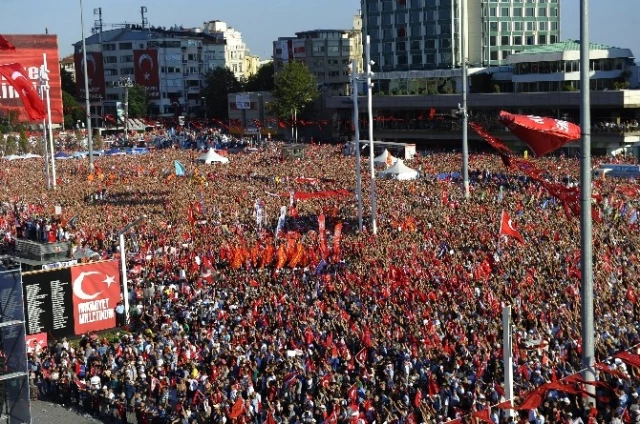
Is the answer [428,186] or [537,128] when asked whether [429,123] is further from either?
[537,128]

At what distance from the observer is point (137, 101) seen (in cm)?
10031

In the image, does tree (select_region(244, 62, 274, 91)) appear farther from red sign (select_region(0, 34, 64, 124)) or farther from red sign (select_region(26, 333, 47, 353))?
red sign (select_region(26, 333, 47, 353))

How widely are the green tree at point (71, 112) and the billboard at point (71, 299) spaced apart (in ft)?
250

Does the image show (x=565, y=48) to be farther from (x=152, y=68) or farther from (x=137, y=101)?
(x=152, y=68)

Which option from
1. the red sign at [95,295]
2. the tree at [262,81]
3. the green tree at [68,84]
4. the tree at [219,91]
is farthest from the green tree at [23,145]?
the red sign at [95,295]

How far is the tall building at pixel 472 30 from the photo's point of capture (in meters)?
71.6

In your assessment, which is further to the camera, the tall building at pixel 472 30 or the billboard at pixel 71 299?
the tall building at pixel 472 30

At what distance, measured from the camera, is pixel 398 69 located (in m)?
74.2

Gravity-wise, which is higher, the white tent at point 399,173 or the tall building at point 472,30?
the tall building at point 472,30

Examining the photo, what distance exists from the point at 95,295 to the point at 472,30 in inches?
2249

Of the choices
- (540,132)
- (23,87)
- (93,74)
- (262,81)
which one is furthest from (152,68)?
(540,132)

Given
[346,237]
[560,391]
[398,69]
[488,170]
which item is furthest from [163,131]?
[560,391]

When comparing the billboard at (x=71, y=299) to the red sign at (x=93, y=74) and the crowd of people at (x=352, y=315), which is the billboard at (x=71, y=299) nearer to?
the crowd of people at (x=352, y=315)

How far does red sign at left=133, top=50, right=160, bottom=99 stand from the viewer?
110 metres
